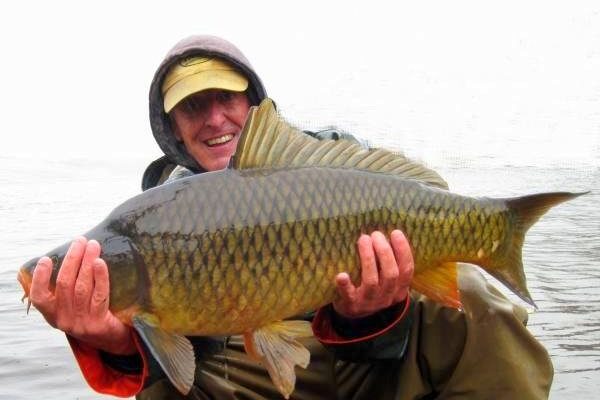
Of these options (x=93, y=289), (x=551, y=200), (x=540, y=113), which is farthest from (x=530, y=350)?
(x=540, y=113)

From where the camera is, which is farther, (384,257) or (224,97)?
(224,97)

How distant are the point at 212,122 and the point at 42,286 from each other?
1.42 m

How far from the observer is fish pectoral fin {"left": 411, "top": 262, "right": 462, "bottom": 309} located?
235 cm

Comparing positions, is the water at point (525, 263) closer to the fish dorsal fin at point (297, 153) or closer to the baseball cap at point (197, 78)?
the baseball cap at point (197, 78)

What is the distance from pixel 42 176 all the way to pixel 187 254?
24821mm

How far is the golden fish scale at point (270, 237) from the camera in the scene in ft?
7.05

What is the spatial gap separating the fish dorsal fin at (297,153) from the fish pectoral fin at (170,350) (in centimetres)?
56

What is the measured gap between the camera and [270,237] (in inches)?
85.3

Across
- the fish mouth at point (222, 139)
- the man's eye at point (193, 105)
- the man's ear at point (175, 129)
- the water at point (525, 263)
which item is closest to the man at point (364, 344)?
the man's eye at point (193, 105)

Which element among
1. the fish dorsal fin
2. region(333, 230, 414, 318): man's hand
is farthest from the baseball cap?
region(333, 230, 414, 318): man's hand

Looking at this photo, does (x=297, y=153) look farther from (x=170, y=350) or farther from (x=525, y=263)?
(x=525, y=263)

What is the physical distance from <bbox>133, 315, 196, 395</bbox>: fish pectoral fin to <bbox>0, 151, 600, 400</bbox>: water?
2.33 meters

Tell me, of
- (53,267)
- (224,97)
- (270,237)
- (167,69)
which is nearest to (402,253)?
(270,237)

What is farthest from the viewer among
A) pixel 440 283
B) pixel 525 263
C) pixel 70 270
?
pixel 525 263
